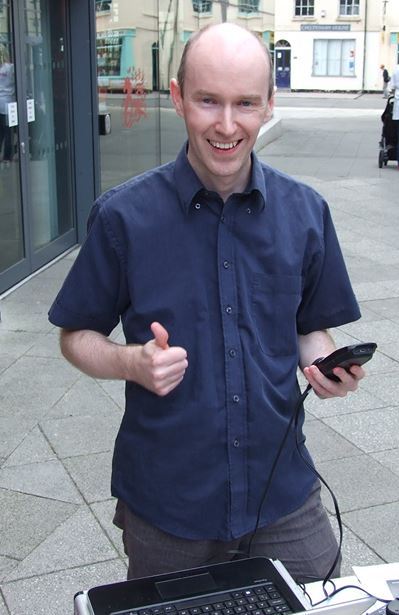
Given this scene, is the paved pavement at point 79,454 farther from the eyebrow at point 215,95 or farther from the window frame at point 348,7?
the window frame at point 348,7

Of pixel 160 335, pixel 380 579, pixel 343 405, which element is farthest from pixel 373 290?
pixel 160 335

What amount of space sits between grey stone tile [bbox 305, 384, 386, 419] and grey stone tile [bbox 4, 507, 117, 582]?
1688 mm

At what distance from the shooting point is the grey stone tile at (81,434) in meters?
4.43

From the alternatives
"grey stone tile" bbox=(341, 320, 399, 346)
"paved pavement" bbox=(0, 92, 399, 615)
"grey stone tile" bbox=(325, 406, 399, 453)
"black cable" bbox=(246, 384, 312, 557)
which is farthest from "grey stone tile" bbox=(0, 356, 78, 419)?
"black cable" bbox=(246, 384, 312, 557)

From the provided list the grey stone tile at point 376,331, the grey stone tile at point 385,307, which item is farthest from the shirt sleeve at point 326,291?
the grey stone tile at point 385,307

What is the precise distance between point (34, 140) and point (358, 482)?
488 centimetres

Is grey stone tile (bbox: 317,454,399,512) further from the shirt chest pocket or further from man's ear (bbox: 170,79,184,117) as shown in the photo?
man's ear (bbox: 170,79,184,117)

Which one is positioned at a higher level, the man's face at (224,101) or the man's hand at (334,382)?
the man's face at (224,101)

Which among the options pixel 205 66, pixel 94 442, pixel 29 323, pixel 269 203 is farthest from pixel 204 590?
pixel 29 323

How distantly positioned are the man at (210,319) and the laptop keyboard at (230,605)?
11.1 inches

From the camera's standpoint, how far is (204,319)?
1.88 meters

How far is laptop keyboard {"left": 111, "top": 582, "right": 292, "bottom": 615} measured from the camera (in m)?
1.59

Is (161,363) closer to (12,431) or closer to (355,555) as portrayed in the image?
(355,555)

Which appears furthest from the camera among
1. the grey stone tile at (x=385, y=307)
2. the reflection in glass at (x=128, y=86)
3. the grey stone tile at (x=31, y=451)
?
the reflection in glass at (x=128, y=86)
